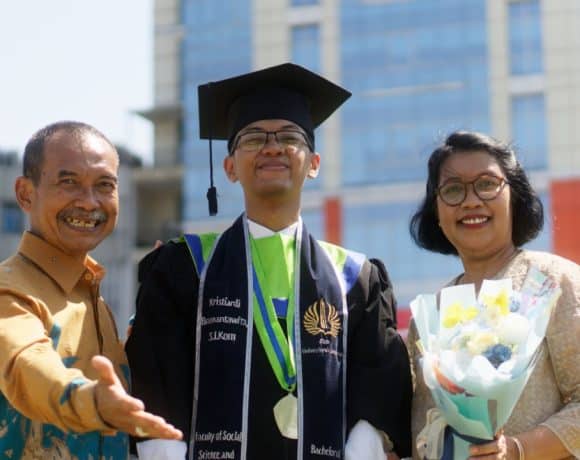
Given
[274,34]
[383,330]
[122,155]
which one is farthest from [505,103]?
[383,330]

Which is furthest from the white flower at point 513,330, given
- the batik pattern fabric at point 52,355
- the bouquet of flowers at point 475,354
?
the batik pattern fabric at point 52,355

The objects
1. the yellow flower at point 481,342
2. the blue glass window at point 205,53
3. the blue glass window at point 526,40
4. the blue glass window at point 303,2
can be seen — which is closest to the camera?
the yellow flower at point 481,342

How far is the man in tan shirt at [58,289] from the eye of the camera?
3322mm

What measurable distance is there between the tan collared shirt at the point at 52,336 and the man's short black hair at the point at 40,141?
0.75 ft

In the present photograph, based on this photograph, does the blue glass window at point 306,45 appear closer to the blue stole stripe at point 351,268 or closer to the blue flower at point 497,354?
the blue stole stripe at point 351,268

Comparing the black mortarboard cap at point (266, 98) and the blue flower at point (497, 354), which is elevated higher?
the black mortarboard cap at point (266, 98)

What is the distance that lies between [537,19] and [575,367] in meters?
22.2

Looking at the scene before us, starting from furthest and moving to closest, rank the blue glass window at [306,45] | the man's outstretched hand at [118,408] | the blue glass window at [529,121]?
the blue glass window at [306,45] < the blue glass window at [529,121] < the man's outstretched hand at [118,408]

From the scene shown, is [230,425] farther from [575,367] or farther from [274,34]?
[274,34]

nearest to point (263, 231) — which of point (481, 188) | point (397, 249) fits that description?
point (481, 188)

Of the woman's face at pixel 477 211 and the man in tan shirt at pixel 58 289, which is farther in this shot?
the woman's face at pixel 477 211

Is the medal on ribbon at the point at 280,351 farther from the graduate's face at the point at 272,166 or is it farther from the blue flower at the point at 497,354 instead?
the blue flower at the point at 497,354

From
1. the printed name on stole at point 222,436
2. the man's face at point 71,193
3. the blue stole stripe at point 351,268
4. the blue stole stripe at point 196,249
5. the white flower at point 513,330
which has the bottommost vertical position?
the printed name on stole at point 222,436

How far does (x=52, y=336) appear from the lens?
141 inches
